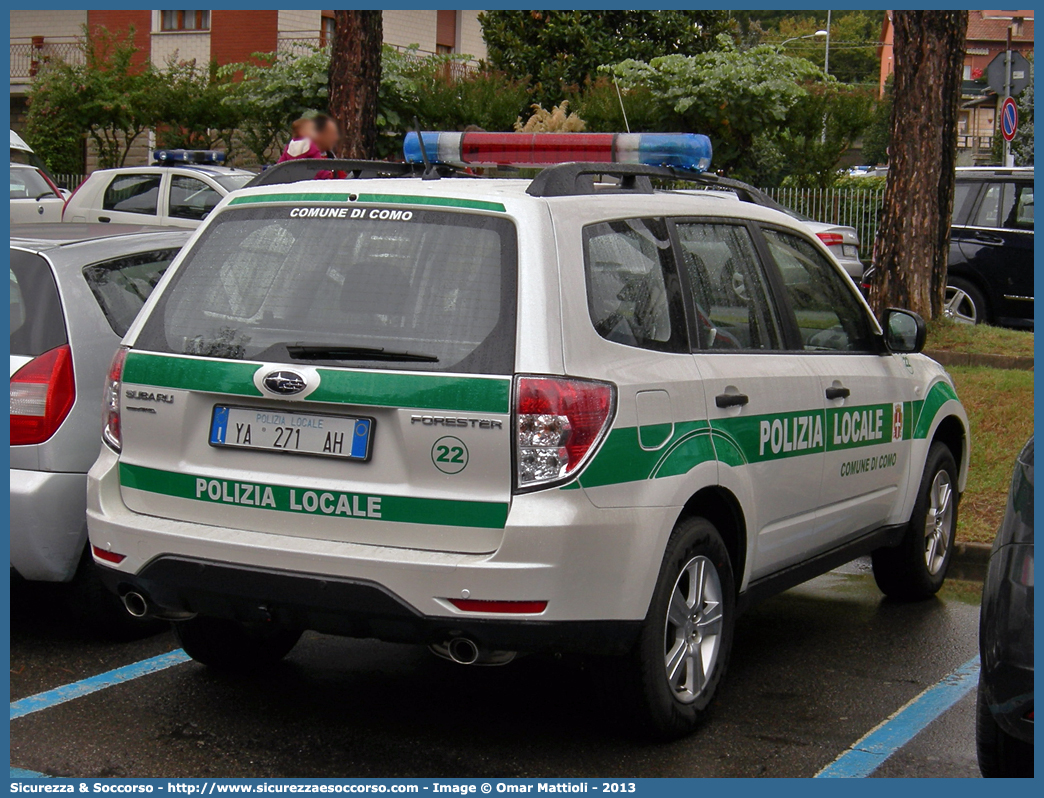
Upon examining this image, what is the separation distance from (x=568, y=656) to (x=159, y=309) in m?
1.66

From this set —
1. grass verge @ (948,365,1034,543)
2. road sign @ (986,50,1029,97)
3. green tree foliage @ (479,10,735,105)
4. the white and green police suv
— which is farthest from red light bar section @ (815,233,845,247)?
green tree foliage @ (479,10,735,105)

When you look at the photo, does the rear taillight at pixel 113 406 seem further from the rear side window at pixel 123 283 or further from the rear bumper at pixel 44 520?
the rear side window at pixel 123 283

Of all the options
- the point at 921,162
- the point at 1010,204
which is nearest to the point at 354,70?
the point at 921,162

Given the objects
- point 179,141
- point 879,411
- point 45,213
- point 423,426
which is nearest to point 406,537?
point 423,426

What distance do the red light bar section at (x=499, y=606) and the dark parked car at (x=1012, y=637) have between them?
114 centimetres

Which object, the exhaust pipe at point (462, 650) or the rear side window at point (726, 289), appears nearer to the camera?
the exhaust pipe at point (462, 650)

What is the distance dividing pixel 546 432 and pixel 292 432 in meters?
0.76

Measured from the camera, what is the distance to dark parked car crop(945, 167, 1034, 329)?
14000 mm

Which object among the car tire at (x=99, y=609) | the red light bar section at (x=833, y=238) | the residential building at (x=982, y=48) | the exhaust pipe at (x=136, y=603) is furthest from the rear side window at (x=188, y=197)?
the residential building at (x=982, y=48)

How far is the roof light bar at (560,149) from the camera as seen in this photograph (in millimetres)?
5336

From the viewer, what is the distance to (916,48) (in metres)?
10.9

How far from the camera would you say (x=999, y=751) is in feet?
11.1

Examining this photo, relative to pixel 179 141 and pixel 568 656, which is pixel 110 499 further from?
pixel 179 141

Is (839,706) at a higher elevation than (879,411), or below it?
below
